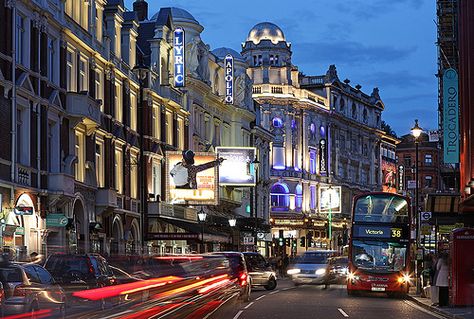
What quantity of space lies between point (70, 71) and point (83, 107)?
1736mm

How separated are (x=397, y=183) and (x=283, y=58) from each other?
43257 mm

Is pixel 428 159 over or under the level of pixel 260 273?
over

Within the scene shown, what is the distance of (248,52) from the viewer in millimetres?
112438

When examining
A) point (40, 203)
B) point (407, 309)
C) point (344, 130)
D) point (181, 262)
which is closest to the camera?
point (181, 262)

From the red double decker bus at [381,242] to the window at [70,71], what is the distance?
514 inches

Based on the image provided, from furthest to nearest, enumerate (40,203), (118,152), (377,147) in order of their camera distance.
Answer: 1. (377,147)
2. (118,152)
3. (40,203)

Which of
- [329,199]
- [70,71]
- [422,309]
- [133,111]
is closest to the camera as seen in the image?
[422,309]

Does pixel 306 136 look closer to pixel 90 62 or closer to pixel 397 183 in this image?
pixel 397 183

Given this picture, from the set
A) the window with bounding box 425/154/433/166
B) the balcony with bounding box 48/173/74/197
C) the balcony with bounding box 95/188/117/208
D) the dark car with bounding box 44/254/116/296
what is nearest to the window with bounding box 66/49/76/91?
the balcony with bounding box 48/173/74/197

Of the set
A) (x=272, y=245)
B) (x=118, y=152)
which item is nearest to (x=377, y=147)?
(x=272, y=245)

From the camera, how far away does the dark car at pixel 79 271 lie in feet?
37.2

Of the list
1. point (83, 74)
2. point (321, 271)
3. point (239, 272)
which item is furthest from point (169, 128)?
point (239, 272)

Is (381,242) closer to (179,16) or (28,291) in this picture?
(179,16)

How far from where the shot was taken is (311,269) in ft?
178
